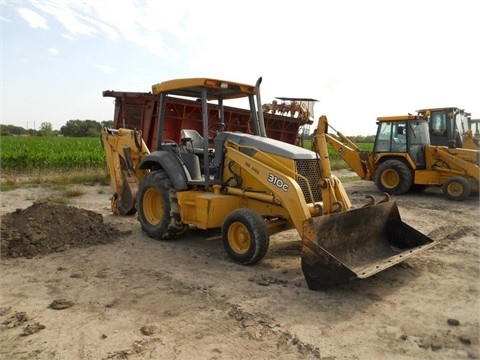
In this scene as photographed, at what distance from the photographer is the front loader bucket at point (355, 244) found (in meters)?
4.15

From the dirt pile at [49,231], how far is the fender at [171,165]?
129 centimetres

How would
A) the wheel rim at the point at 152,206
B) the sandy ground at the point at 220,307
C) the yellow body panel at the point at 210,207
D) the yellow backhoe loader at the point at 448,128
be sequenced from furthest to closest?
the yellow backhoe loader at the point at 448,128 < the wheel rim at the point at 152,206 < the yellow body panel at the point at 210,207 < the sandy ground at the point at 220,307

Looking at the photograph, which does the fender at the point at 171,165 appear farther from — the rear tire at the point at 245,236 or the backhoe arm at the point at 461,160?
the backhoe arm at the point at 461,160

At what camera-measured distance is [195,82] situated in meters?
5.77

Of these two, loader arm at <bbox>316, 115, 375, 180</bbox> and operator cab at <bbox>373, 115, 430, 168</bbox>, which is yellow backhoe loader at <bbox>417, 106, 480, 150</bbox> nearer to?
operator cab at <bbox>373, 115, 430, 168</bbox>

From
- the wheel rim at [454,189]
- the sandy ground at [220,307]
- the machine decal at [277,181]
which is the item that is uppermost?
the machine decal at [277,181]

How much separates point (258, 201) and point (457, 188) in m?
7.58

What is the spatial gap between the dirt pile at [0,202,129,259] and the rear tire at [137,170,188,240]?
19.7 inches

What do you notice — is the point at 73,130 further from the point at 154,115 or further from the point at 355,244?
the point at 355,244

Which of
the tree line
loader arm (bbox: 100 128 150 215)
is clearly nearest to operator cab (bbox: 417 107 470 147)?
loader arm (bbox: 100 128 150 215)

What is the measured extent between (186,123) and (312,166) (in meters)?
5.85

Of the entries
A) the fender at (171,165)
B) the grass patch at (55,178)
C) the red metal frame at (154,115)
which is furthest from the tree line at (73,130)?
the fender at (171,165)

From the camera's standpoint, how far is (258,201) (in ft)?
18.1

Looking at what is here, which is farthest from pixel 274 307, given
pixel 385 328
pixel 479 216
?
pixel 479 216
